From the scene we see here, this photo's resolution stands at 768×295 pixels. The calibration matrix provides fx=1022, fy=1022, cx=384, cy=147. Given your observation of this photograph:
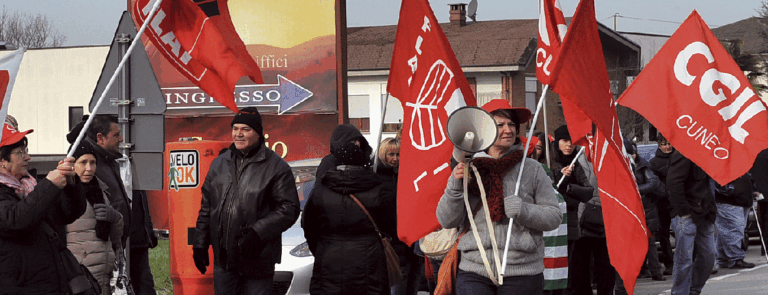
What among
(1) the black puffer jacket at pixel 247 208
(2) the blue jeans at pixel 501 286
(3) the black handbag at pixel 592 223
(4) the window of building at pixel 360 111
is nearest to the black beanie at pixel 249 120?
(1) the black puffer jacket at pixel 247 208

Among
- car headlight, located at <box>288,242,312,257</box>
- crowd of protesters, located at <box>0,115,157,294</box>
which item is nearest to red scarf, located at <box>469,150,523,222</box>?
crowd of protesters, located at <box>0,115,157,294</box>

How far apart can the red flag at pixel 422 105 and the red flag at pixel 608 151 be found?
30.4 inches

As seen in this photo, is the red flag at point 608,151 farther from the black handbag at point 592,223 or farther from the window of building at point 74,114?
the window of building at point 74,114

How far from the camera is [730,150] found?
792cm

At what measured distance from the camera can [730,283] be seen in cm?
1204

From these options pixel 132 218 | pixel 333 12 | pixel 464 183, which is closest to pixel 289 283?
pixel 132 218

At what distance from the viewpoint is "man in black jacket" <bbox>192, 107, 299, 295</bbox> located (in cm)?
705

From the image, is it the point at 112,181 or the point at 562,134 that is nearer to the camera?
the point at 112,181

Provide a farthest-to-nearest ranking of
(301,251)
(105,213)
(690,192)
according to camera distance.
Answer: (690,192) → (301,251) → (105,213)

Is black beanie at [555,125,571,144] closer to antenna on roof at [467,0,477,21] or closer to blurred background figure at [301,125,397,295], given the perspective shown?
blurred background figure at [301,125,397,295]

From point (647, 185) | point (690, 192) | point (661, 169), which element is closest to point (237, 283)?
point (690, 192)

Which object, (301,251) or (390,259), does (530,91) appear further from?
(390,259)

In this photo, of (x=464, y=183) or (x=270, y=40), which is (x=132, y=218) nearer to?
(x=464, y=183)

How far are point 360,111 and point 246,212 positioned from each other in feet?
118
